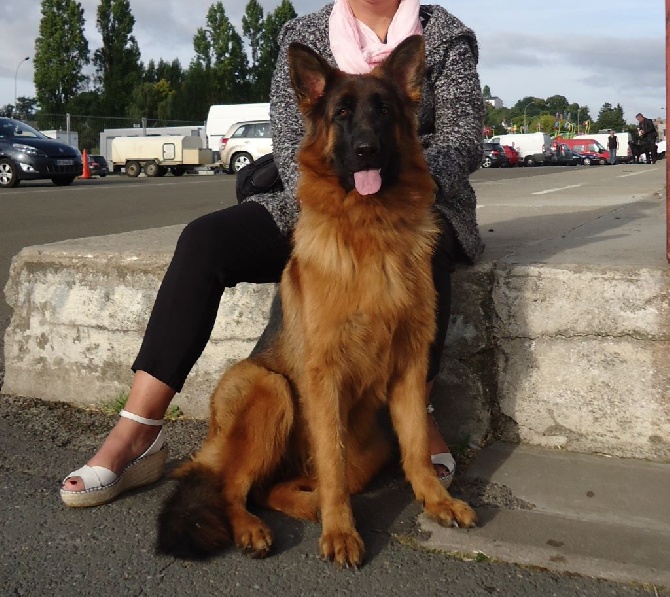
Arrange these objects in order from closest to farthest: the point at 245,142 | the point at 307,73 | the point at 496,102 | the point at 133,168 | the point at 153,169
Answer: the point at 307,73, the point at 245,142, the point at 153,169, the point at 133,168, the point at 496,102

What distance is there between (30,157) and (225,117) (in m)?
20.5

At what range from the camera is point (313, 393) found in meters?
2.96

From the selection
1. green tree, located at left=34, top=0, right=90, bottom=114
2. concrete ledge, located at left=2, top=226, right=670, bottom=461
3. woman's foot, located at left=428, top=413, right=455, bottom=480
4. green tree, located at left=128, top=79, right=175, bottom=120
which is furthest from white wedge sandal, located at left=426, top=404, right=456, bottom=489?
green tree, located at left=34, top=0, right=90, bottom=114

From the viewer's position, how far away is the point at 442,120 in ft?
12.2

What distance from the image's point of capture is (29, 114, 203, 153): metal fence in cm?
4316

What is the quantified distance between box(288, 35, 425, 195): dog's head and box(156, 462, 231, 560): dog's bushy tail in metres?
1.22

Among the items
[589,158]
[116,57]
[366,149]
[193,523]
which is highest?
[116,57]

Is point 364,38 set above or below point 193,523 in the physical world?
above

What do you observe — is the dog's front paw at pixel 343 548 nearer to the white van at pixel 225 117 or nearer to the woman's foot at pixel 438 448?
the woman's foot at pixel 438 448

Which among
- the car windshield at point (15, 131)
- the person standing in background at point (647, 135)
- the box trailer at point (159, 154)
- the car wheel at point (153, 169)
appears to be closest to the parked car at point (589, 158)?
the person standing in background at point (647, 135)

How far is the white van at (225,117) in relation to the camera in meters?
39.2

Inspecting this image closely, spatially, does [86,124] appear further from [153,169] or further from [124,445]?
[124,445]

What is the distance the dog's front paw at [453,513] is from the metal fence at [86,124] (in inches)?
1646

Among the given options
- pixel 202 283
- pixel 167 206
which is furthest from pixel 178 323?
pixel 167 206
